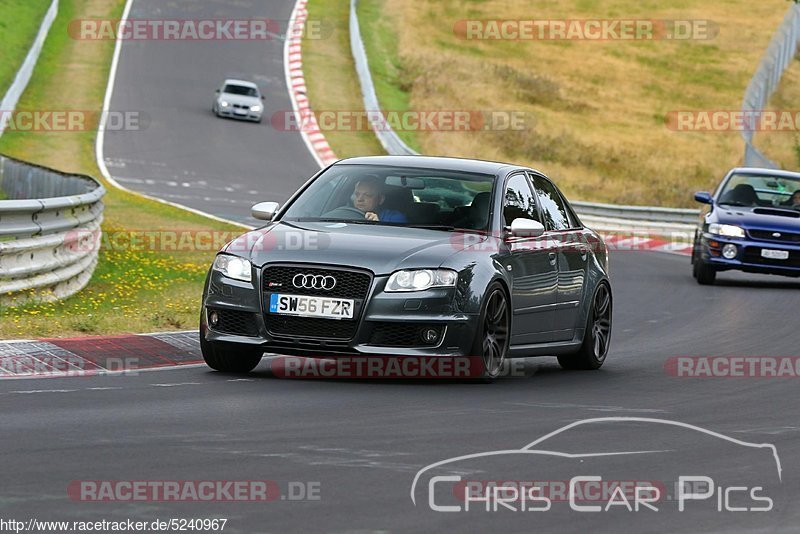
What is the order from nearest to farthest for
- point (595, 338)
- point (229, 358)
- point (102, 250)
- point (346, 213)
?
point (229, 358) → point (346, 213) → point (595, 338) → point (102, 250)

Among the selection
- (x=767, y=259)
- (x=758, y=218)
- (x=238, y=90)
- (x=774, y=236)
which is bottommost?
(x=238, y=90)

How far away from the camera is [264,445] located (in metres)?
8.41

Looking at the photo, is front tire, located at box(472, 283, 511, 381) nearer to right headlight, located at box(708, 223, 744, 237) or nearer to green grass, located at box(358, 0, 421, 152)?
right headlight, located at box(708, 223, 744, 237)

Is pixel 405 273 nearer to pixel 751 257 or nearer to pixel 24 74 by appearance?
pixel 751 257

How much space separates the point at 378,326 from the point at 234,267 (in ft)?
3.57

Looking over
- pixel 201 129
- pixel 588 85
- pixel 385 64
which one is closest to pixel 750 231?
pixel 201 129

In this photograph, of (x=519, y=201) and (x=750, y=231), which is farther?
(x=750, y=231)

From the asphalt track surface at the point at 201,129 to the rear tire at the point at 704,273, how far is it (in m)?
9.55

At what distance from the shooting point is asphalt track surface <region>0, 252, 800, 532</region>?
673 centimetres

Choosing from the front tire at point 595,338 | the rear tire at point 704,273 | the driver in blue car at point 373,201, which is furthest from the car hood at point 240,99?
the driver in blue car at point 373,201

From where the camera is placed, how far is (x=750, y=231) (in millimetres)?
23688

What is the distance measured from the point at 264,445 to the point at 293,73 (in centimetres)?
4746

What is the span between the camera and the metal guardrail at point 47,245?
50.6ft

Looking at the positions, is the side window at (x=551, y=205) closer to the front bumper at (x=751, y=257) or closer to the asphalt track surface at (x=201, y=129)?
the front bumper at (x=751, y=257)
